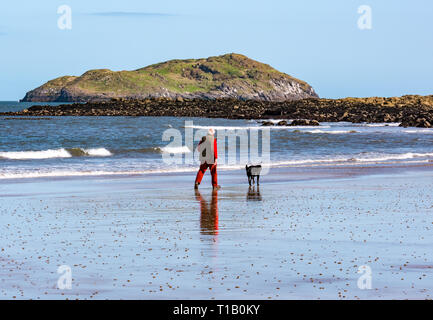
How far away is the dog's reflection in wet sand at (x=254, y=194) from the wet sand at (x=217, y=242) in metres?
0.03

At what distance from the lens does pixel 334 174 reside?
2486 centimetres

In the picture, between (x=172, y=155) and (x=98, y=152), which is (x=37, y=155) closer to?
(x=98, y=152)

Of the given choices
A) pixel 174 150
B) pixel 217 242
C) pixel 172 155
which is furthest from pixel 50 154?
pixel 217 242

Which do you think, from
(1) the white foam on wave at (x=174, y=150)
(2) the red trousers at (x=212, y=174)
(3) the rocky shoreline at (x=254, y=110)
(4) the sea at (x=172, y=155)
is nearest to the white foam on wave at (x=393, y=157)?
(4) the sea at (x=172, y=155)

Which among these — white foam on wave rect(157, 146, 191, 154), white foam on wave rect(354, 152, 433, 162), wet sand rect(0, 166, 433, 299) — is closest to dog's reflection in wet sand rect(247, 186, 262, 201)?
wet sand rect(0, 166, 433, 299)

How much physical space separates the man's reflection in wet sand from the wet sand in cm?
2

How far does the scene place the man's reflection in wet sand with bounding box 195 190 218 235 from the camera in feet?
40.3

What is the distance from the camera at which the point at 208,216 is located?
46.3 ft

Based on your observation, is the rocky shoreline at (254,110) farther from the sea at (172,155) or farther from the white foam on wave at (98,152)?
the white foam on wave at (98,152)

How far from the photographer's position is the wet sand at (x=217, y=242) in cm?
830

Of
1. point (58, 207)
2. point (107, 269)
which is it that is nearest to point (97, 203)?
point (58, 207)

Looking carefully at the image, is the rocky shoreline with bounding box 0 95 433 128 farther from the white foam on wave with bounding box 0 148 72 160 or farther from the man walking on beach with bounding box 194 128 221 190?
the man walking on beach with bounding box 194 128 221 190
